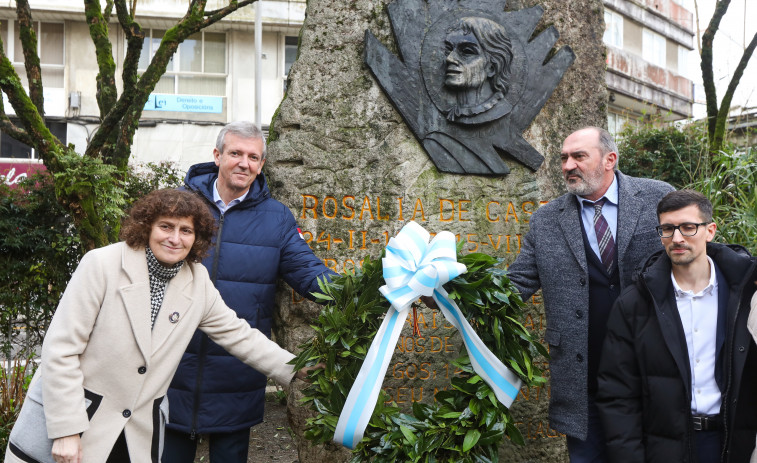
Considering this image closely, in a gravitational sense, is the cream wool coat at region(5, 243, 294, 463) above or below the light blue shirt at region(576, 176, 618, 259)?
below

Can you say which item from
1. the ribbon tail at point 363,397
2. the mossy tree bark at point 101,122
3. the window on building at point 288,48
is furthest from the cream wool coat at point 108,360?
the window on building at point 288,48

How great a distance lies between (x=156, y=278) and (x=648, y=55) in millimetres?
23489

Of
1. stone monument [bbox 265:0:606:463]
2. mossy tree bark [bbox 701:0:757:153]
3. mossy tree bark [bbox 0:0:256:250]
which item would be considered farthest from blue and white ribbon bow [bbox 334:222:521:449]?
mossy tree bark [bbox 701:0:757:153]

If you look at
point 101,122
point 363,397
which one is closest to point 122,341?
point 363,397

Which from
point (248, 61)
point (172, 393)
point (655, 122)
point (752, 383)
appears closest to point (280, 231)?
point (172, 393)

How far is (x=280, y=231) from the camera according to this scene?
3471mm

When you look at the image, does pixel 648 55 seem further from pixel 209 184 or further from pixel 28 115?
pixel 209 184

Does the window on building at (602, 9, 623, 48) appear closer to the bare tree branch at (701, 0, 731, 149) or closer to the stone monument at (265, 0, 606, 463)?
the bare tree branch at (701, 0, 731, 149)

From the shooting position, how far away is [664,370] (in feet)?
8.82

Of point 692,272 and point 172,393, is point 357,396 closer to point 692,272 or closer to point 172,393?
point 172,393

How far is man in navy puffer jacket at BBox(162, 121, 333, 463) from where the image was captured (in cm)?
318

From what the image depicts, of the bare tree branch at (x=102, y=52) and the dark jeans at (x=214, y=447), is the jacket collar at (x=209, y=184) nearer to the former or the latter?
the dark jeans at (x=214, y=447)

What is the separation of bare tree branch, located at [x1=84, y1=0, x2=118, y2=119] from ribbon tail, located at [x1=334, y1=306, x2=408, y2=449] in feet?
15.7

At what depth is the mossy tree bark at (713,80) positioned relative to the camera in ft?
24.8
